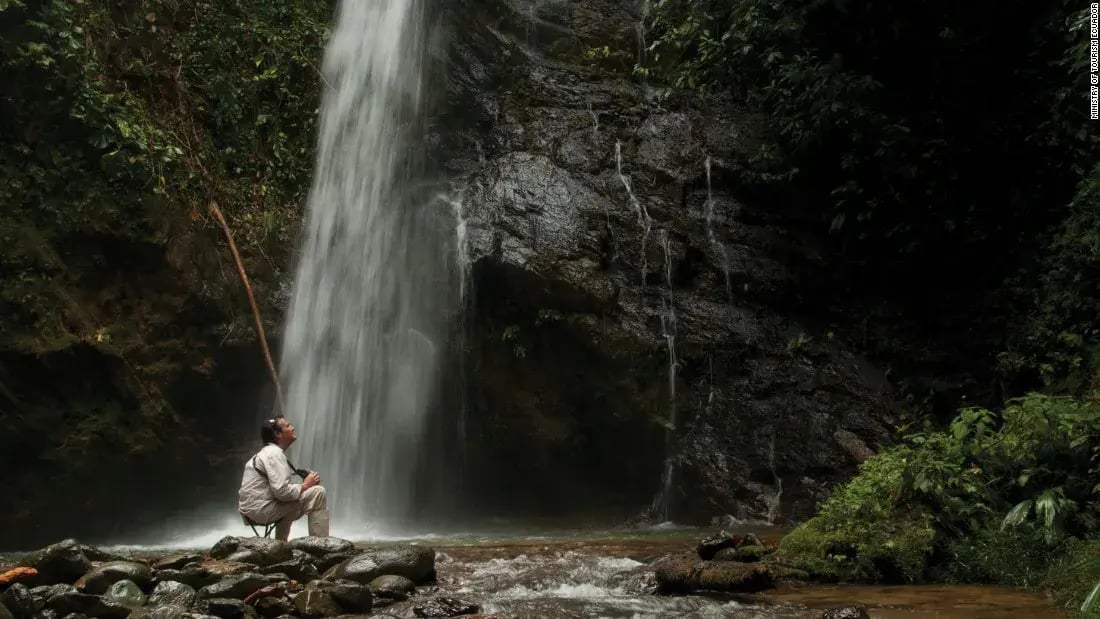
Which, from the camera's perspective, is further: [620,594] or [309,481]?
[309,481]

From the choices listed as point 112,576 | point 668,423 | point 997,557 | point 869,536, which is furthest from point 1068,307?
point 112,576

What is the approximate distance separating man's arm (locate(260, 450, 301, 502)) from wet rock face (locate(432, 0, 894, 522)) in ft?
17.5

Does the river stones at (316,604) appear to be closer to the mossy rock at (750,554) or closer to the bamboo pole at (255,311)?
the mossy rock at (750,554)

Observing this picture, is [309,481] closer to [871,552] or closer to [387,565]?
[387,565]

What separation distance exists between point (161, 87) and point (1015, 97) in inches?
471

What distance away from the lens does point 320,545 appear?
677 cm

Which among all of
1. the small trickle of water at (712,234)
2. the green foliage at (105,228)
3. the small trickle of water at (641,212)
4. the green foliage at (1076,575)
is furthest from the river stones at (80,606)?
the small trickle of water at (712,234)

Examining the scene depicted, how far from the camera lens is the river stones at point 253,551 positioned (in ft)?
20.9

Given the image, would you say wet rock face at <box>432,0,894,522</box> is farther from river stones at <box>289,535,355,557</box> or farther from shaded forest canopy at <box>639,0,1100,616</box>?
river stones at <box>289,535,355,557</box>

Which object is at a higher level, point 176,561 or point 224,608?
point 176,561

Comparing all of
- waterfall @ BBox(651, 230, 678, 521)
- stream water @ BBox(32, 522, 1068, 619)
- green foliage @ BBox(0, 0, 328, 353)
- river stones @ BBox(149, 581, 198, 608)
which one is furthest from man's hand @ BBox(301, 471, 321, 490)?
waterfall @ BBox(651, 230, 678, 521)

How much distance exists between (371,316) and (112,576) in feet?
23.0

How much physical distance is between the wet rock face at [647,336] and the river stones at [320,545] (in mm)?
5448

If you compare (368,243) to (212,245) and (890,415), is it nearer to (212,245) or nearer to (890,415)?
(212,245)
